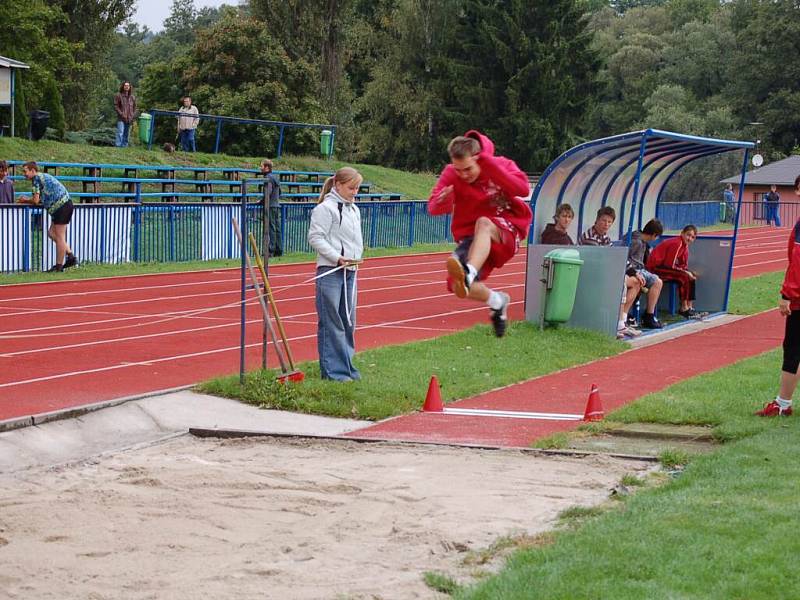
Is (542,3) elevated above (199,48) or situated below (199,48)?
above

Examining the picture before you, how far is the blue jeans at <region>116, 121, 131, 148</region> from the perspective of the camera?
34062 mm

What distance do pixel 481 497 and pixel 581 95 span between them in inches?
2257

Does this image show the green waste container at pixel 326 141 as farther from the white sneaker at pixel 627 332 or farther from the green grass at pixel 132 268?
the white sneaker at pixel 627 332

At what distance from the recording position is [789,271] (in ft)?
31.3

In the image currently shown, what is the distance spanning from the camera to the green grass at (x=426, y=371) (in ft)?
35.0

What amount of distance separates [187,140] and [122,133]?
2.23 meters

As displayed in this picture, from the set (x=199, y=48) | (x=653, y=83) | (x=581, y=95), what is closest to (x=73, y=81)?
(x=199, y=48)

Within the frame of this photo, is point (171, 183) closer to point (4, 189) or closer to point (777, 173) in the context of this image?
point (4, 189)

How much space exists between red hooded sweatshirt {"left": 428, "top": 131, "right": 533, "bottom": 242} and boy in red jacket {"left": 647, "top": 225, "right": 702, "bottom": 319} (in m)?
10.1

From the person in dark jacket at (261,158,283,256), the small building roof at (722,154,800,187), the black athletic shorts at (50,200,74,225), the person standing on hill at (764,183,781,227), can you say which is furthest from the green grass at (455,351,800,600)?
the small building roof at (722,154,800,187)

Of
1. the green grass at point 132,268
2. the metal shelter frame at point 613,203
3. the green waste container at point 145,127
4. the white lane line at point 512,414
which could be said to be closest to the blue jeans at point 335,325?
the white lane line at point 512,414

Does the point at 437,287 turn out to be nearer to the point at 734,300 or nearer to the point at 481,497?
the point at 734,300

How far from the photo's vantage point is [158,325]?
51.5ft

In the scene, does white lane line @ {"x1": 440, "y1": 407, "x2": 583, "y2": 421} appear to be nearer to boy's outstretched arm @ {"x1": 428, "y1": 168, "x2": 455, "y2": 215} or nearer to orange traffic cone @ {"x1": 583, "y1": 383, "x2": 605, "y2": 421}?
orange traffic cone @ {"x1": 583, "y1": 383, "x2": 605, "y2": 421}
